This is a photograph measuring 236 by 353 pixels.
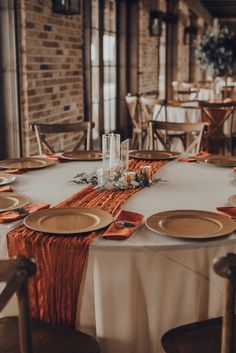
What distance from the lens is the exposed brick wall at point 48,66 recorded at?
4.02 meters

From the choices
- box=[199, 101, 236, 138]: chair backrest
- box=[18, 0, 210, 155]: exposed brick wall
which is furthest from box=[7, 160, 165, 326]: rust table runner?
box=[199, 101, 236, 138]: chair backrest

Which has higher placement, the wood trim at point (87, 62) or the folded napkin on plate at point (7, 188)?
the wood trim at point (87, 62)

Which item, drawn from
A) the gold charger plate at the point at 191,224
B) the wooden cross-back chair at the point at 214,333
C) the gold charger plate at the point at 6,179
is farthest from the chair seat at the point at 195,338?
the gold charger plate at the point at 6,179

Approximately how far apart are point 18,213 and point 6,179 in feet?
1.71

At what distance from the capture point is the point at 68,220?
1.76 m

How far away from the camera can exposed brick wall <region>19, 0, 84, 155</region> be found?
4016mm

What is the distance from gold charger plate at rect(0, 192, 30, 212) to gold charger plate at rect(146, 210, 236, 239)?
520 mm

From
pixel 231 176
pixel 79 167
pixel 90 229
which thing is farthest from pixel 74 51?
pixel 90 229

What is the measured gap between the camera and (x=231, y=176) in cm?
238

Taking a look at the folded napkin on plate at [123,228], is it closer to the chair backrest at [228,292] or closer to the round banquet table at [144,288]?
the round banquet table at [144,288]

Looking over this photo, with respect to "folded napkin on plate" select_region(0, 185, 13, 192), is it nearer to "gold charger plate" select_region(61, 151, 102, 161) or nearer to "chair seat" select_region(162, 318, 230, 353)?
"gold charger plate" select_region(61, 151, 102, 161)

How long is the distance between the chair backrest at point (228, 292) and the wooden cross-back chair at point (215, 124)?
12.8 ft

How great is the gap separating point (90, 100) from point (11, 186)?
354cm

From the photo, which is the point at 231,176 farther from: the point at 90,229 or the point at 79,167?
the point at 90,229
